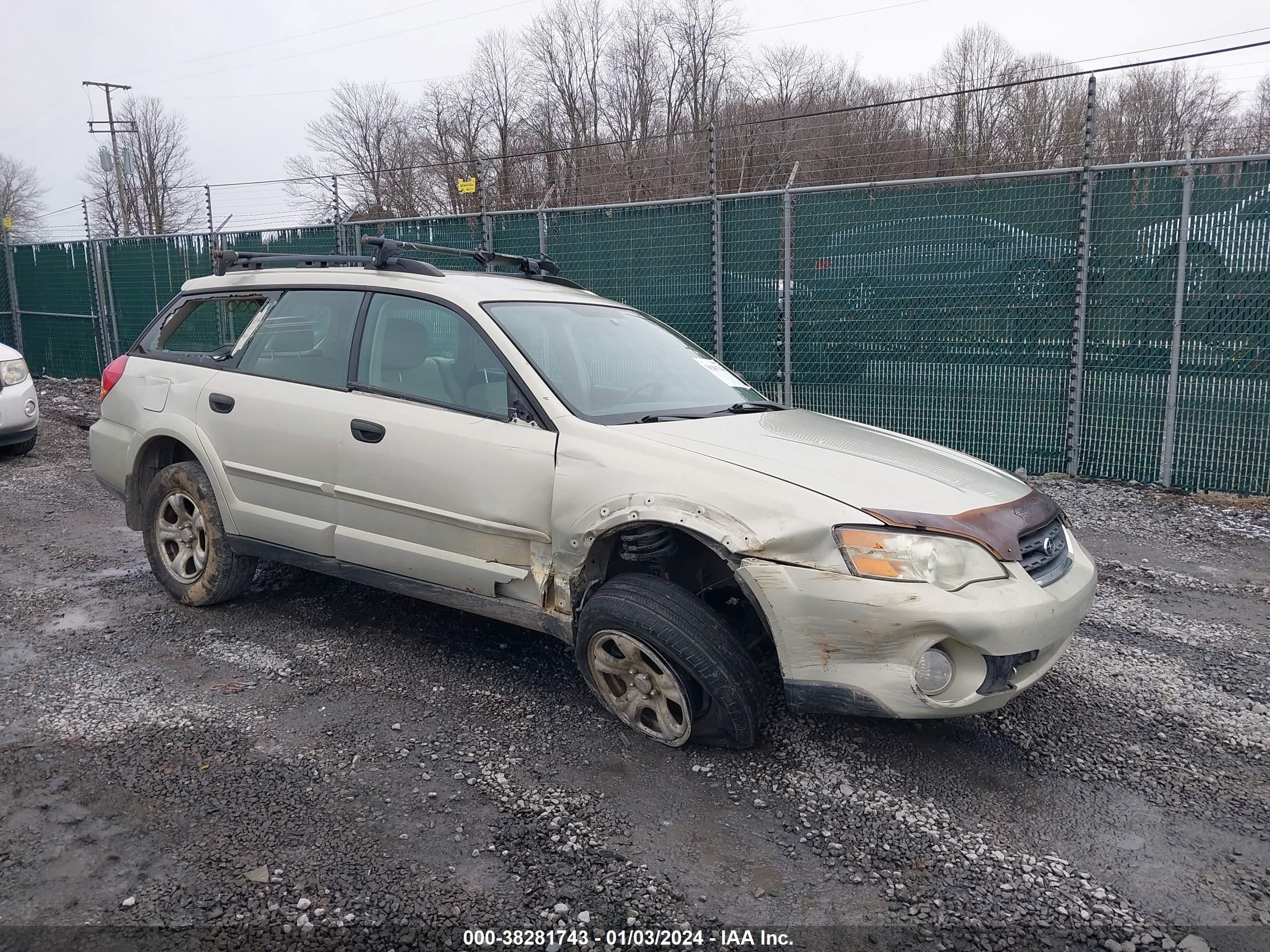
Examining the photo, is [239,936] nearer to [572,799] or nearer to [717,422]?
[572,799]

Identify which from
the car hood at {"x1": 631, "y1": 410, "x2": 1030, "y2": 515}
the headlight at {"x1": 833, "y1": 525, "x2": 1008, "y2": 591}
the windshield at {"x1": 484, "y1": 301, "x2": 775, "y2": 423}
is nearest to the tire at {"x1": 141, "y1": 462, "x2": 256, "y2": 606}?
the windshield at {"x1": 484, "y1": 301, "x2": 775, "y2": 423}

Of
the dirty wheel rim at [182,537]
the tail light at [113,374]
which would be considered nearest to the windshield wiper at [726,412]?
the dirty wheel rim at [182,537]

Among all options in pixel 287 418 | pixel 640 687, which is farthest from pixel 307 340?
pixel 640 687

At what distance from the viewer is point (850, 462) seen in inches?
135

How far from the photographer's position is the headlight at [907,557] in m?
2.97

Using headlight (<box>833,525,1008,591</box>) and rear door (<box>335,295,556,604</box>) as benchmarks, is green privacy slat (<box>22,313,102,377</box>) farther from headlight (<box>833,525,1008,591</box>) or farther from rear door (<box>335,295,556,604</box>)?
headlight (<box>833,525,1008,591</box>)

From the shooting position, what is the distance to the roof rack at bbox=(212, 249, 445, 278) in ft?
14.2

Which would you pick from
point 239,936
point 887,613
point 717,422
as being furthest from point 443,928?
point 717,422

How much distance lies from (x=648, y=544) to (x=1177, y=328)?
224 inches

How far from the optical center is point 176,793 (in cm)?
308

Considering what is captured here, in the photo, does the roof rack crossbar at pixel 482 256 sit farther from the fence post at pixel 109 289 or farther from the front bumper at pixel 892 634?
the fence post at pixel 109 289

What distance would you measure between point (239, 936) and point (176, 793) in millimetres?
850

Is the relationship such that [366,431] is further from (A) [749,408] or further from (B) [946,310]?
(B) [946,310]

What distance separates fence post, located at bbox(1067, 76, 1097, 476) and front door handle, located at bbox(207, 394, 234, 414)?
20.7ft
